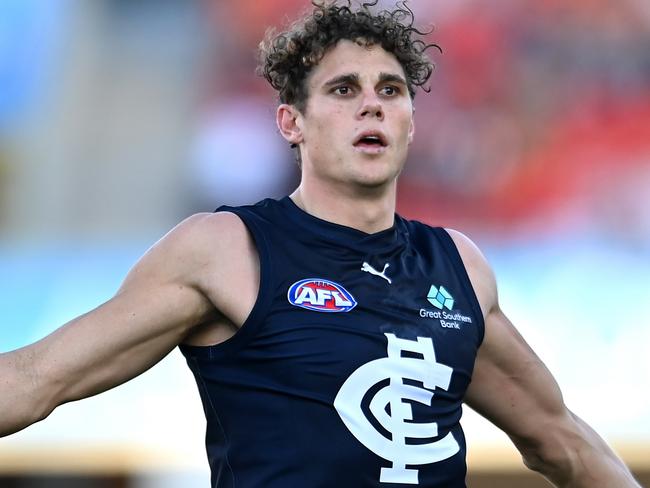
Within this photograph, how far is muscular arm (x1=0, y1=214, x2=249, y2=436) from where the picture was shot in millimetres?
2791

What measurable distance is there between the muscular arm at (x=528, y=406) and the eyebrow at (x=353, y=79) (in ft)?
1.66

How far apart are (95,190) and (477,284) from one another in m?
4.37

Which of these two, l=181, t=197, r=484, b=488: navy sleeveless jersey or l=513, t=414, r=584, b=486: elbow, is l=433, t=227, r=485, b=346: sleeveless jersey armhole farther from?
l=513, t=414, r=584, b=486: elbow

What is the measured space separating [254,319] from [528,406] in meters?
0.95

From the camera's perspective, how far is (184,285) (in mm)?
2926

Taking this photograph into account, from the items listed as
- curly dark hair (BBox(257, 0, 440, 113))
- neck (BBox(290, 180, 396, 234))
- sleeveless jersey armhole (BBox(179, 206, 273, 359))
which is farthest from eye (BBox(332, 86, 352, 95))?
sleeveless jersey armhole (BBox(179, 206, 273, 359))

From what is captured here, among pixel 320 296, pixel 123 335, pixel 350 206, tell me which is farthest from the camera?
pixel 350 206

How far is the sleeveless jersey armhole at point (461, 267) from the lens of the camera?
10.7 ft

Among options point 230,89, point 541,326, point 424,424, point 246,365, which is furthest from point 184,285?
point 230,89

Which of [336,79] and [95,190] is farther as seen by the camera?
[95,190]

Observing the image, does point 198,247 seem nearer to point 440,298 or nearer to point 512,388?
point 440,298

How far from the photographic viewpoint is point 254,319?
9.54 feet

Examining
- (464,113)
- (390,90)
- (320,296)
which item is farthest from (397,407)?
(464,113)

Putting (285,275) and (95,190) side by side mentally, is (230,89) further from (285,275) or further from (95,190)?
→ (285,275)
